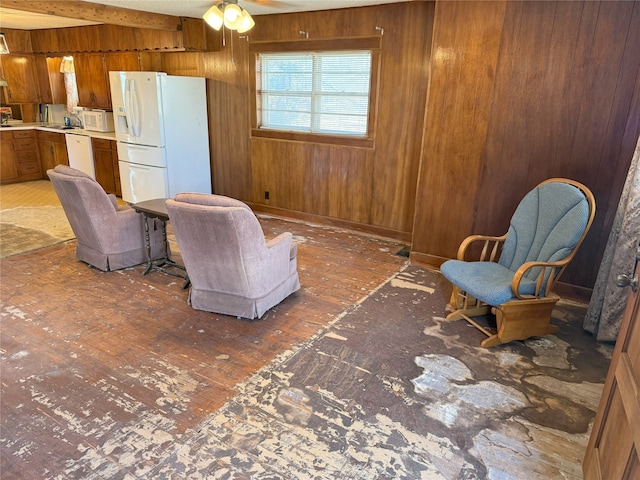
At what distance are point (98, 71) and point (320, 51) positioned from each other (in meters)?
3.60

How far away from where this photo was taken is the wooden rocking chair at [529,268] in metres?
2.79

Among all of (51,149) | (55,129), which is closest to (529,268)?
(55,129)

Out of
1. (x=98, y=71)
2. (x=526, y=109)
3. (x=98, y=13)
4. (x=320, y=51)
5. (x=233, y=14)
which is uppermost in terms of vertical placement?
(x=98, y=13)

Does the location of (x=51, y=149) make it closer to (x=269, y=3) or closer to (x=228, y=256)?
(x=269, y=3)

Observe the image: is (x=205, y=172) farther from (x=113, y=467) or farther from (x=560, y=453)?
(x=560, y=453)

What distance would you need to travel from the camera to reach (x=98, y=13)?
449cm

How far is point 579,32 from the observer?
3.16 m

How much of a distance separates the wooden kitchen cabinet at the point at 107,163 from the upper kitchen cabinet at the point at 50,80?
1728mm

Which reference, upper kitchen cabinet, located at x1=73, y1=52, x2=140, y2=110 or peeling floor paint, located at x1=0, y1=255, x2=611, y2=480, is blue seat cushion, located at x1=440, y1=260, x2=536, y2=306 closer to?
Result: peeling floor paint, located at x1=0, y1=255, x2=611, y2=480

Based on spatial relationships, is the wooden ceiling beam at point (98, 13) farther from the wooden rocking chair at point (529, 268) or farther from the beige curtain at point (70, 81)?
the wooden rocking chair at point (529, 268)

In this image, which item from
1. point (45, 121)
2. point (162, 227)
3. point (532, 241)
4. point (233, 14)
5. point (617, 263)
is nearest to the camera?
point (617, 263)

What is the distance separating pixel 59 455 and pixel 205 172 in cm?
461

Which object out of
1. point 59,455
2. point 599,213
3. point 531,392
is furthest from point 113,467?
point 599,213

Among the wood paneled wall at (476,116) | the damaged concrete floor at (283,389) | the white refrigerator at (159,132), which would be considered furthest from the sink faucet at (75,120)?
the damaged concrete floor at (283,389)
